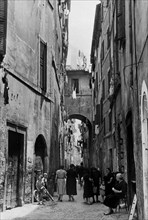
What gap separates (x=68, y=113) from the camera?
35844mm

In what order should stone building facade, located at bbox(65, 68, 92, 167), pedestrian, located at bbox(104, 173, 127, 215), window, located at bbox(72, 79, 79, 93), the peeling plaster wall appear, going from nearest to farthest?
pedestrian, located at bbox(104, 173, 127, 215)
the peeling plaster wall
stone building facade, located at bbox(65, 68, 92, 167)
window, located at bbox(72, 79, 79, 93)

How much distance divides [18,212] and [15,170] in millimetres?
1665

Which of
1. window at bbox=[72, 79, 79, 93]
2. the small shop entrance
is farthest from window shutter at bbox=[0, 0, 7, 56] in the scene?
window at bbox=[72, 79, 79, 93]

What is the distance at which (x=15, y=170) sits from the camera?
39.2 feet

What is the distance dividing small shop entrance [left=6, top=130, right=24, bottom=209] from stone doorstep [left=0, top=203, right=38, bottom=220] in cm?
27

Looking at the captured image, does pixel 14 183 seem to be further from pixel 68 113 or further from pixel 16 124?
pixel 68 113

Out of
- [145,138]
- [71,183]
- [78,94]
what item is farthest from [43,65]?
[78,94]

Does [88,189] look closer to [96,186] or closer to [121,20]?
[96,186]

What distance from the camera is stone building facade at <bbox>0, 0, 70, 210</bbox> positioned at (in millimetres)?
10599

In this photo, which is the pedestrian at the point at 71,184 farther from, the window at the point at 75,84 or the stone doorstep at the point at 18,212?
the window at the point at 75,84

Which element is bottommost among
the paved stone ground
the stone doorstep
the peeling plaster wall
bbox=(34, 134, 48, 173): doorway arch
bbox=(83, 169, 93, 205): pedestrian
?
the paved stone ground

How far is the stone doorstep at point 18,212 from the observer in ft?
32.2

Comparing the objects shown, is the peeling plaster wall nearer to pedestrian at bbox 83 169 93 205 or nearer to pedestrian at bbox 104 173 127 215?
pedestrian at bbox 83 169 93 205

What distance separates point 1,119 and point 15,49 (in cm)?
263
